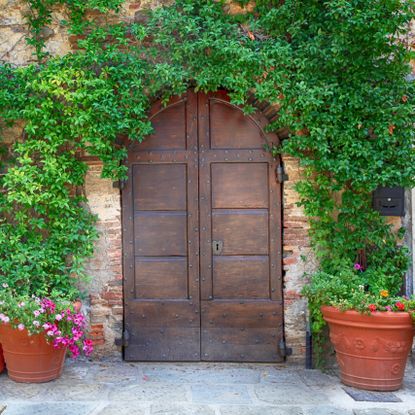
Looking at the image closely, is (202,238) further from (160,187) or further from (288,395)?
(288,395)

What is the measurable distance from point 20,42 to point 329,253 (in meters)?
3.42

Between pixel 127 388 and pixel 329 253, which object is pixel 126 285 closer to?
pixel 127 388

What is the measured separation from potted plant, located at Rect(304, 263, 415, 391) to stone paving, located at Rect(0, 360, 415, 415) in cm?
18

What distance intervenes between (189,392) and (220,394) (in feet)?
0.80

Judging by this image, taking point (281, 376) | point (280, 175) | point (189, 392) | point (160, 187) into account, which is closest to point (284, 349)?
point (281, 376)

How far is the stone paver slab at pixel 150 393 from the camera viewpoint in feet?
13.6

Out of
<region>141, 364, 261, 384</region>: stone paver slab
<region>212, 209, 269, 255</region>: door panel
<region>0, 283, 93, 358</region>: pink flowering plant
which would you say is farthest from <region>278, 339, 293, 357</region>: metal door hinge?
<region>0, 283, 93, 358</region>: pink flowering plant

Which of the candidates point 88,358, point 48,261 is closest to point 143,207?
point 48,261

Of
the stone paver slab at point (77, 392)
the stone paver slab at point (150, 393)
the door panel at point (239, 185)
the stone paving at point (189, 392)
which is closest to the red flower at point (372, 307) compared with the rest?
the stone paving at point (189, 392)

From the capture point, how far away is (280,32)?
486cm

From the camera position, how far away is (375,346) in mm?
4227

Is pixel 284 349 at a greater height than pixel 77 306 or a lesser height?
lesser

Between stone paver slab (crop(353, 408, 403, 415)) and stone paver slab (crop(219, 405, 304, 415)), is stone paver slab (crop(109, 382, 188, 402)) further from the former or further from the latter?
stone paver slab (crop(353, 408, 403, 415))

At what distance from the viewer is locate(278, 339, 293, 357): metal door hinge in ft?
16.4
